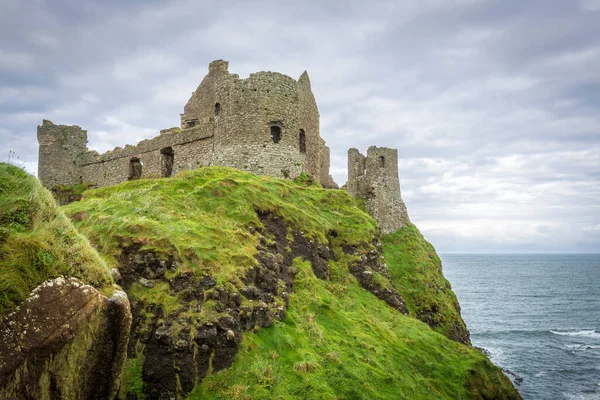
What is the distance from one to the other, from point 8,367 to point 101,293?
7.47 ft

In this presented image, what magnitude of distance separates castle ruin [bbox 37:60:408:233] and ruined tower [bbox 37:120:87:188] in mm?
86

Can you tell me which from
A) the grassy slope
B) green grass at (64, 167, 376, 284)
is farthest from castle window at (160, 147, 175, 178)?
the grassy slope

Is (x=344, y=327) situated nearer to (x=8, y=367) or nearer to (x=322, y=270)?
(x=322, y=270)

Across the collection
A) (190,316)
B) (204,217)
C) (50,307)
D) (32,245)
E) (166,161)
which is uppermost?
(166,161)

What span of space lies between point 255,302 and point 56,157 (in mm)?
34742

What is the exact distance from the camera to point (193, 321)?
12.4 meters

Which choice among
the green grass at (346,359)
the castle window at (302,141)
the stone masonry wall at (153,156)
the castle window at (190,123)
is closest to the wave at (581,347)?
the green grass at (346,359)

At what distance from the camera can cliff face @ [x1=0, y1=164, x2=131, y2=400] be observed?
7457mm

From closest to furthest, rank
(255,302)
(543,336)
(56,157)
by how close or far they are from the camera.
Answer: (255,302)
(56,157)
(543,336)

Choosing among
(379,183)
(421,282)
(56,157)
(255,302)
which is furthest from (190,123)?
(255,302)

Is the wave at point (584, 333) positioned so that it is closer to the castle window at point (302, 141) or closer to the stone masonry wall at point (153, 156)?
the castle window at point (302, 141)

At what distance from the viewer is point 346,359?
14508 millimetres

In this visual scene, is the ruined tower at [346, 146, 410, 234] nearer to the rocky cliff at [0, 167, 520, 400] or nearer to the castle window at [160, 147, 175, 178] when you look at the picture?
the rocky cliff at [0, 167, 520, 400]

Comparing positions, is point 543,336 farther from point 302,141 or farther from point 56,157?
point 56,157
